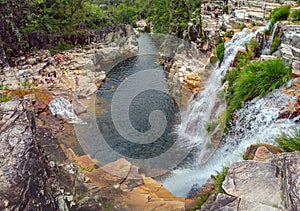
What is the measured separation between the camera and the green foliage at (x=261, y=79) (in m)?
6.25

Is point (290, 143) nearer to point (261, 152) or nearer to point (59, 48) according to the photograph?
point (261, 152)

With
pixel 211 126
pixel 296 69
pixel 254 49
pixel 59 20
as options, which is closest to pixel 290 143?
pixel 296 69

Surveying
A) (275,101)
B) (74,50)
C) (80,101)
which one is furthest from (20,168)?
(74,50)

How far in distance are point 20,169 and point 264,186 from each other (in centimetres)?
377

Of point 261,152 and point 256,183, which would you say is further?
point 261,152

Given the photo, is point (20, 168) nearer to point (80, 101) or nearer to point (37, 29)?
point (80, 101)

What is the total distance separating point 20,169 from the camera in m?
4.63

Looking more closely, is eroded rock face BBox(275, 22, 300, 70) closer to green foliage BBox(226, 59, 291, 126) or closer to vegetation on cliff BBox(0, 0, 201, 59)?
green foliage BBox(226, 59, 291, 126)

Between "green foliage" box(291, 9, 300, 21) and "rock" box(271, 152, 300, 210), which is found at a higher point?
"green foliage" box(291, 9, 300, 21)

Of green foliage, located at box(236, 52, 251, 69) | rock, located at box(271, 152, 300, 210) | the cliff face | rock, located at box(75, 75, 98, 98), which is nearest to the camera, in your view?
rock, located at box(271, 152, 300, 210)

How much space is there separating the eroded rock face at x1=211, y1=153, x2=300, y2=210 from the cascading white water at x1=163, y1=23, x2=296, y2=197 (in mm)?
1907

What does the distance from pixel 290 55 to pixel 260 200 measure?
4610 millimetres

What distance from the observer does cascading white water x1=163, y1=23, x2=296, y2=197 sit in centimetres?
609

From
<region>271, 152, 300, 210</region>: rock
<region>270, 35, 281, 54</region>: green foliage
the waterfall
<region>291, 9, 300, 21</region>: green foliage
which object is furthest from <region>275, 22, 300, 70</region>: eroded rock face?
<region>271, 152, 300, 210</region>: rock
